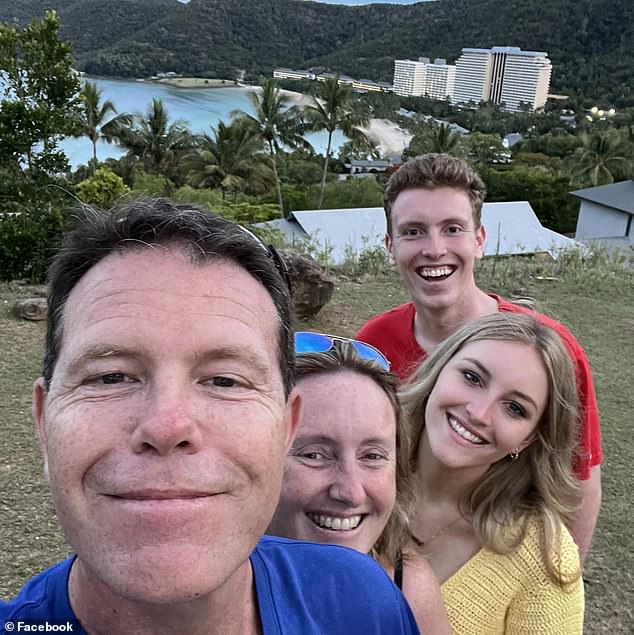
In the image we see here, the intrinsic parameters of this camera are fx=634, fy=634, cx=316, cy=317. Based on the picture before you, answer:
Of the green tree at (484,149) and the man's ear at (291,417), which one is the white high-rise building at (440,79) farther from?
the man's ear at (291,417)

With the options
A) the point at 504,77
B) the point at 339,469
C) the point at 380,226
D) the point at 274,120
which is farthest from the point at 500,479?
the point at 504,77

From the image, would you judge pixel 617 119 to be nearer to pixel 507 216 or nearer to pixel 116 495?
pixel 507 216

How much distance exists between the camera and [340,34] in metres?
106

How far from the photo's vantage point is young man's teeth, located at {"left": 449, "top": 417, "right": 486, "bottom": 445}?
1685 mm

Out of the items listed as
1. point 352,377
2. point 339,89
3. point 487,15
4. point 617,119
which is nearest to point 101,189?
point 352,377

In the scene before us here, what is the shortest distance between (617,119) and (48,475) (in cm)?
6347

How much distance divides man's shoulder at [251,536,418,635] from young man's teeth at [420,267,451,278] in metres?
1.42

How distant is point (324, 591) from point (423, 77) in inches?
4138

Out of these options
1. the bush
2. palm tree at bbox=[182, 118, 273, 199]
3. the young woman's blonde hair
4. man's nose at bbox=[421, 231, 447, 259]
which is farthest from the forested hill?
the young woman's blonde hair

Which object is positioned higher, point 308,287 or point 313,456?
point 313,456

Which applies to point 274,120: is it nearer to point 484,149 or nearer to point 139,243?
point 484,149

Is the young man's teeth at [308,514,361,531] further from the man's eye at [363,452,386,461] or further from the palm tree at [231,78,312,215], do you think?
the palm tree at [231,78,312,215]

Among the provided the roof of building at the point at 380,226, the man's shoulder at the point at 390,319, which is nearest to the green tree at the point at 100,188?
the roof of building at the point at 380,226

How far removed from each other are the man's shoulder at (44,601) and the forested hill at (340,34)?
260ft
